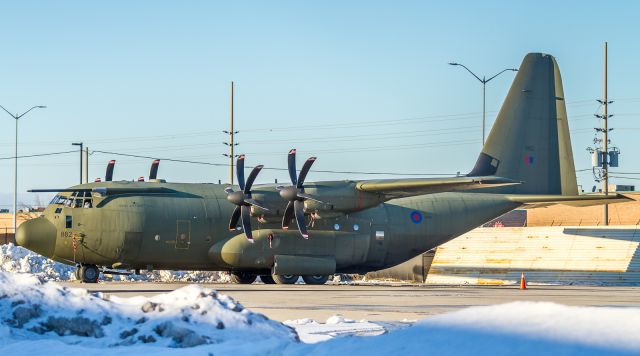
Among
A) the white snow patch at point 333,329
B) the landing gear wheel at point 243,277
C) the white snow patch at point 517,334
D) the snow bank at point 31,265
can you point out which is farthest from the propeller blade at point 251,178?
the white snow patch at point 517,334

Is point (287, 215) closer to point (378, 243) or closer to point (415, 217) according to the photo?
point (378, 243)

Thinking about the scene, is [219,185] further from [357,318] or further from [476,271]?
[357,318]

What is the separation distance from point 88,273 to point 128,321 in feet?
74.2

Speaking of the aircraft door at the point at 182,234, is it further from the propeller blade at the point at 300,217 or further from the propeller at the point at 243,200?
the propeller blade at the point at 300,217

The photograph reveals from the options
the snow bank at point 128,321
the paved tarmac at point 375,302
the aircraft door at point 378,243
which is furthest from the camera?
the aircraft door at point 378,243

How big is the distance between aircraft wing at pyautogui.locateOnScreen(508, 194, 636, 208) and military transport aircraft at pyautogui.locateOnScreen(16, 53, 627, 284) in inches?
2.0

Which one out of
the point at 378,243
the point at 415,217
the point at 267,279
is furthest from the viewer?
the point at 267,279

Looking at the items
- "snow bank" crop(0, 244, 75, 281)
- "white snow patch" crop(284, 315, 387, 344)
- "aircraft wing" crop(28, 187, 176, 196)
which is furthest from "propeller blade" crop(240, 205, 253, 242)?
"white snow patch" crop(284, 315, 387, 344)

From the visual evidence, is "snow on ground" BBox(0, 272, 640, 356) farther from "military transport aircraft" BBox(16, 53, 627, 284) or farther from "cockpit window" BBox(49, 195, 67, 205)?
"cockpit window" BBox(49, 195, 67, 205)

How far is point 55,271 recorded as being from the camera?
39.5m

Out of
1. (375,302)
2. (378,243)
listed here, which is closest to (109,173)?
(378,243)

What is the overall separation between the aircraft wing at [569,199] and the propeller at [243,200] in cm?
1081

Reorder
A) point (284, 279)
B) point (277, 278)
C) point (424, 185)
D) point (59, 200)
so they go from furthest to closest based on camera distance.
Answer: point (284, 279), point (277, 278), point (59, 200), point (424, 185)

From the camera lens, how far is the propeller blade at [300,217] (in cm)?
3351
